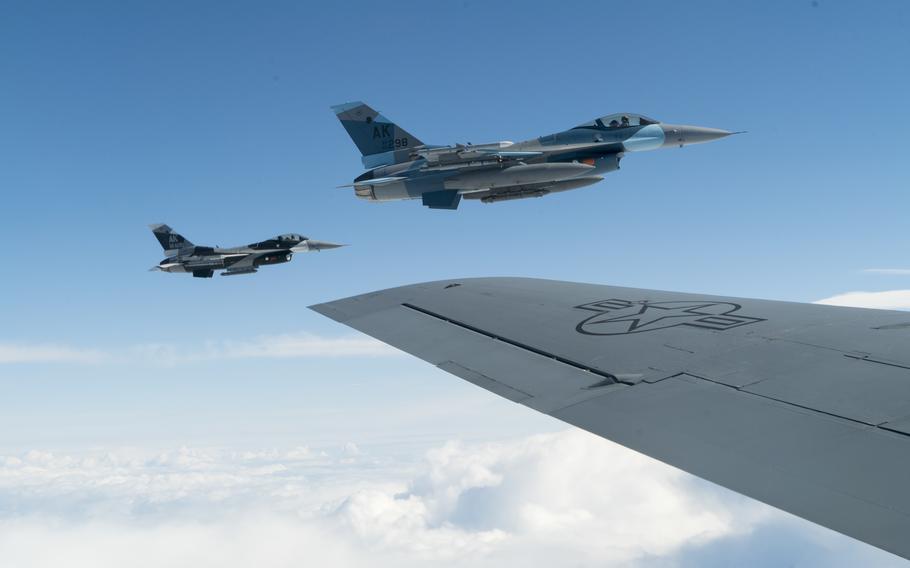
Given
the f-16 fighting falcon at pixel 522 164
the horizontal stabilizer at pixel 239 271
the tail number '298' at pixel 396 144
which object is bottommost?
the horizontal stabilizer at pixel 239 271

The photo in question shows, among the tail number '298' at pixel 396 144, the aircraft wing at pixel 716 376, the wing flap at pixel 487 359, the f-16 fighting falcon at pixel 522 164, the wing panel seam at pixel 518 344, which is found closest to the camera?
the aircraft wing at pixel 716 376

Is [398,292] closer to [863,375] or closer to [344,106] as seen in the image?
[863,375]

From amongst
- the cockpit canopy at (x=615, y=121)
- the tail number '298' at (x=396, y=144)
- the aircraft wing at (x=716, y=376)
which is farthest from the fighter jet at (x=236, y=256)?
A: the aircraft wing at (x=716, y=376)

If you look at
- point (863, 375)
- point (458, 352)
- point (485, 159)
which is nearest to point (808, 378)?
point (863, 375)

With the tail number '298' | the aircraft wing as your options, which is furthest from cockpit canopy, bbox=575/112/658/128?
the aircraft wing

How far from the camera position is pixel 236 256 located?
46719 millimetres

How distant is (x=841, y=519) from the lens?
400cm

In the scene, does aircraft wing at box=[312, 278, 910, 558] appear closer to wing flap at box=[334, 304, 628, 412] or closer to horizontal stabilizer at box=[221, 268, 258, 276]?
wing flap at box=[334, 304, 628, 412]

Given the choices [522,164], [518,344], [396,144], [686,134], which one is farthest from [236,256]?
[518,344]

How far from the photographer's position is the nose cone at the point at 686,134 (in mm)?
30719

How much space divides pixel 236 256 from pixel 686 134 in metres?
31.0

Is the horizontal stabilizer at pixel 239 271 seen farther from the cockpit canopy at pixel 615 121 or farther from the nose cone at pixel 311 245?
the cockpit canopy at pixel 615 121

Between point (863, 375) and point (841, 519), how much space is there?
8.26 ft

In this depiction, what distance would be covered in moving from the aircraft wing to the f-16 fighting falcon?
60.4 ft
